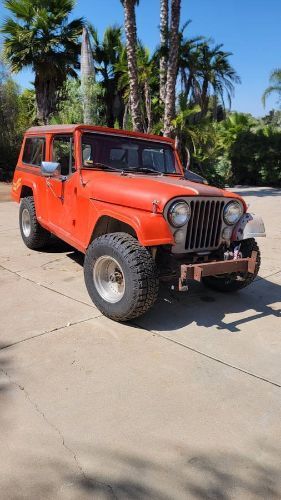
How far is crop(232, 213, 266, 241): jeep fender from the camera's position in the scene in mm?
4371

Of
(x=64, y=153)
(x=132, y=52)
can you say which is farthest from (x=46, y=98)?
(x=64, y=153)

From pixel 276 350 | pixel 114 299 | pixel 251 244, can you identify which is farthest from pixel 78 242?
pixel 276 350

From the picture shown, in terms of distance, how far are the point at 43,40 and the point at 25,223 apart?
14.1 metres

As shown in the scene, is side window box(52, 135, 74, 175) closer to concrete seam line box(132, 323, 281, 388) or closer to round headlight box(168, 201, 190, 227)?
round headlight box(168, 201, 190, 227)

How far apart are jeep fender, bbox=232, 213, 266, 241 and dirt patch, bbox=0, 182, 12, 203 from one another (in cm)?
958

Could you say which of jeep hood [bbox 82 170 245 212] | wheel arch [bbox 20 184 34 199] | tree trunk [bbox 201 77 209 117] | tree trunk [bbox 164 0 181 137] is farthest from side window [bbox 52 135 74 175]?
tree trunk [bbox 201 77 209 117]

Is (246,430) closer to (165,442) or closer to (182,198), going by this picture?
(165,442)

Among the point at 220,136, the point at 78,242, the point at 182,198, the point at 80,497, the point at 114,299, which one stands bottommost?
the point at 80,497

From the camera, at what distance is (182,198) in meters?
3.91

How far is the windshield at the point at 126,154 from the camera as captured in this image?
4969 millimetres

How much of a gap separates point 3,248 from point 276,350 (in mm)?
4789

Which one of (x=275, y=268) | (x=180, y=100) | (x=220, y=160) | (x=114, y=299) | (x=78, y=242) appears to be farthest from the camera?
(x=220, y=160)

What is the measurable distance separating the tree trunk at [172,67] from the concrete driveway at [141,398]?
10380mm

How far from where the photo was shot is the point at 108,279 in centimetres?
437
